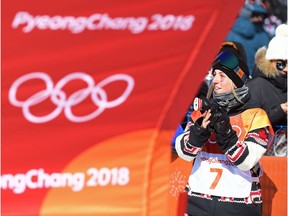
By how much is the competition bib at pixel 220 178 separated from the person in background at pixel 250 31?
12.6 ft

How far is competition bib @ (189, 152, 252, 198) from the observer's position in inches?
206

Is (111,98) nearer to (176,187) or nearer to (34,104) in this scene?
(34,104)

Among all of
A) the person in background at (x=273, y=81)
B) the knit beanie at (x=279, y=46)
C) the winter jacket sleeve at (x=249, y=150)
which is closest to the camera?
the winter jacket sleeve at (x=249, y=150)

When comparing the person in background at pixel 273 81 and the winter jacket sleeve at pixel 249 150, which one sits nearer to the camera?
the winter jacket sleeve at pixel 249 150

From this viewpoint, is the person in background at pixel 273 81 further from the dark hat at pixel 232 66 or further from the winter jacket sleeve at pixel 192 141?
the winter jacket sleeve at pixel 192 141

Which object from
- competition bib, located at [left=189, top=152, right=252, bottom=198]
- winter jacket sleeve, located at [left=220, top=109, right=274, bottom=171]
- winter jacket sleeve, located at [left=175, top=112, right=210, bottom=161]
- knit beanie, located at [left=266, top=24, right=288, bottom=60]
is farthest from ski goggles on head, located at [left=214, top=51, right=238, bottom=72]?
knit beanie, located at [left=266, top=24, right=288, bottom=60]

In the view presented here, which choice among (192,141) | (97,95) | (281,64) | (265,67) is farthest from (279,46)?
(97,95)

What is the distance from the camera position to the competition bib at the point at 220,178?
5242 millimetres

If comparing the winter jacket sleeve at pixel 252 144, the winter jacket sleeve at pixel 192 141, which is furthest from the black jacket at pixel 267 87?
the winter jacket sleeve at pixel 192 141

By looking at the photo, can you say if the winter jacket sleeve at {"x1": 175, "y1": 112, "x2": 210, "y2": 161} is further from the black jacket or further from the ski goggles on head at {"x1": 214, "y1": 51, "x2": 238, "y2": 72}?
the black jacket

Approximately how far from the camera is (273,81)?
7730mm

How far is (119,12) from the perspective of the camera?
2904 mm

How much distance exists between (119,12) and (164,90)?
0.36 m

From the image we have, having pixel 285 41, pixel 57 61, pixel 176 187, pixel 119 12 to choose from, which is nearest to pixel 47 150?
pixel 57 61
